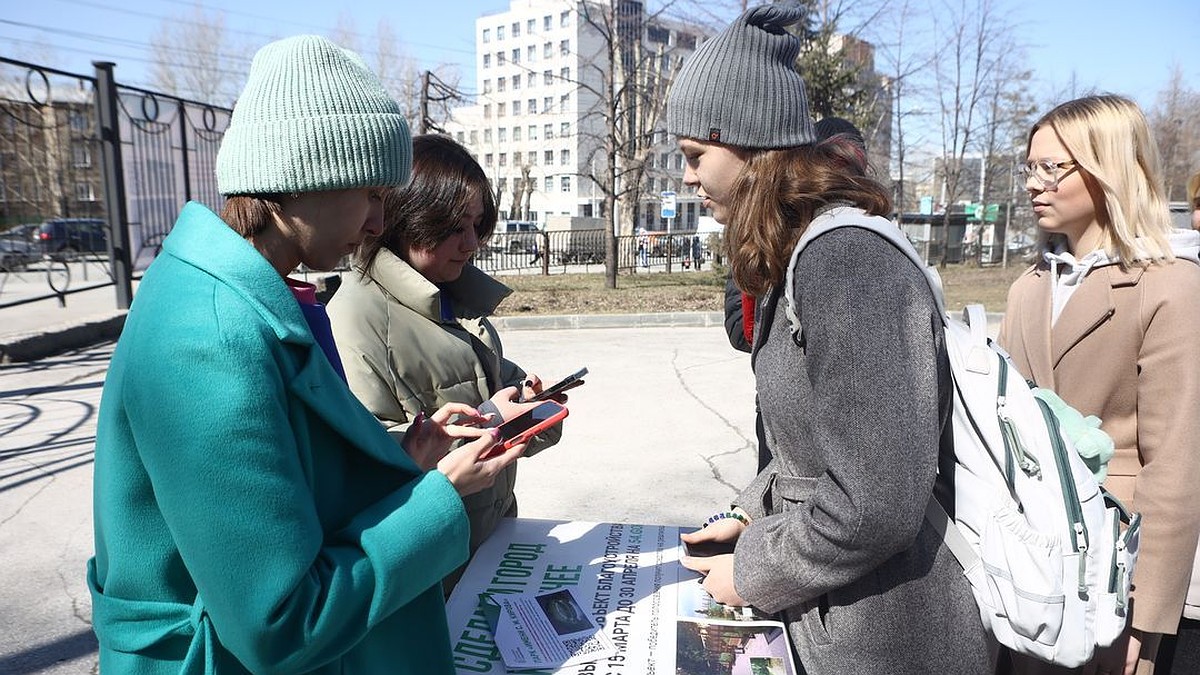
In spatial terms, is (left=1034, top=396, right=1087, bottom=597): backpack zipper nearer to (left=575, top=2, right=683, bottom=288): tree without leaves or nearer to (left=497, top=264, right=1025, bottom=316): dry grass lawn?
(left=575, top=2, right=683, bottom=288): tree without leaves

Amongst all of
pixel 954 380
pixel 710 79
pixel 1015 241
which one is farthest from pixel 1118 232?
pixel 1015 241

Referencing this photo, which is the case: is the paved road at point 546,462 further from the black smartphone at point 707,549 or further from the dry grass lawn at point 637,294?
the dry grass lawn at point 637,294

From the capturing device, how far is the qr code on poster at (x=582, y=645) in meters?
1.46

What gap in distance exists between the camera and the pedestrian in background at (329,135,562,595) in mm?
2000

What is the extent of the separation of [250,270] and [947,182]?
93.3 ft

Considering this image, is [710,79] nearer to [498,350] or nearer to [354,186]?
[354,186]

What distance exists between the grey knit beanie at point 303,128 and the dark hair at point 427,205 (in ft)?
2.98

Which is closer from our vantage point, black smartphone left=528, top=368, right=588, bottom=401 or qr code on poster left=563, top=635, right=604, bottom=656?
qr code on poster left=563, top=635, right=604, bottom=656

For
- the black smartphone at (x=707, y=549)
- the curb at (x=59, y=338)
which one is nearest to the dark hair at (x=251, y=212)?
the black smartphone at (x=707, y=549)

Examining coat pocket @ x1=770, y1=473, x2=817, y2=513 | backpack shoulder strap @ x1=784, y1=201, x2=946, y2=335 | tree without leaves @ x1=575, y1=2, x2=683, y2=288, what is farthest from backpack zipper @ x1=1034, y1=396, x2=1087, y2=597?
tree without leaves @ x1=575, y1=2, x2=683, y2=288

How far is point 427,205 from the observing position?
2.21 m

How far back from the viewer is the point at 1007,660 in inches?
74.4

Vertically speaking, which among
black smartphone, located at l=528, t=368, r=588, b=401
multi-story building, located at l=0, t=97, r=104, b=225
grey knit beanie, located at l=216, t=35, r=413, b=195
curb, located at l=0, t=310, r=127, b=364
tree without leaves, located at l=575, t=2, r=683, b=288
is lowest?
curb, located at l=0, t=310, r=127, b=364

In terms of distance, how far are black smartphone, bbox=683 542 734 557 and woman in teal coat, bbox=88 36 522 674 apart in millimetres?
670
